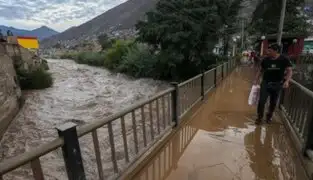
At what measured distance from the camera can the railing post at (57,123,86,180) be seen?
1493 millimetres

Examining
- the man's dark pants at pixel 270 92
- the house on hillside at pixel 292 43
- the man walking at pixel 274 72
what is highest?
the house on hillside at pixel 292 43

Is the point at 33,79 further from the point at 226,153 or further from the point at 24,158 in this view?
the point at 24,158

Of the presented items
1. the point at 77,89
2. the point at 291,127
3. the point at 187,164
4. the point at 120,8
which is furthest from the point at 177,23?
the point at 120,8

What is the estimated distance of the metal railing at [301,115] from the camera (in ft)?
8.06

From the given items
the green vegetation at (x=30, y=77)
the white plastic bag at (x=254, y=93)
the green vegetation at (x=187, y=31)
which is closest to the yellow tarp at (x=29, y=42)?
the green vegetation at (x=30, y=77)

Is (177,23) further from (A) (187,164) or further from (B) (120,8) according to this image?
(B) (120,8)

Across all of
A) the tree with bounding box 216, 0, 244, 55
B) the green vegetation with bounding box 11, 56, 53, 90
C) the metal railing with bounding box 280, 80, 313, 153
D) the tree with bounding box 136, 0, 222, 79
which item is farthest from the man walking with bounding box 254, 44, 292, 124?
the green vegetation with bounding box 11, 56, 53, 90

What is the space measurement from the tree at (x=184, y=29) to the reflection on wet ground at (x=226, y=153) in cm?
813

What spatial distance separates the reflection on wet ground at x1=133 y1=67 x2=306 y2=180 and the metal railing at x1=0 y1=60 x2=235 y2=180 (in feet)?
0.99

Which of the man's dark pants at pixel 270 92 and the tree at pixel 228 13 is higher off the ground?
the tree at pixel 228 13

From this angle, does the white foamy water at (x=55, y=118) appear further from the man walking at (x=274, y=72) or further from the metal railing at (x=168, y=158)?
→ the man walking at (x=274, y=72)

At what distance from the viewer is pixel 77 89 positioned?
12.2 m

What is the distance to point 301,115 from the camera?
Result: 2.98 metres

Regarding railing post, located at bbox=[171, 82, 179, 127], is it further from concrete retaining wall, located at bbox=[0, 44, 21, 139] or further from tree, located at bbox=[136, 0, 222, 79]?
tree, located at bbox=[136, 0, 222, 79]
